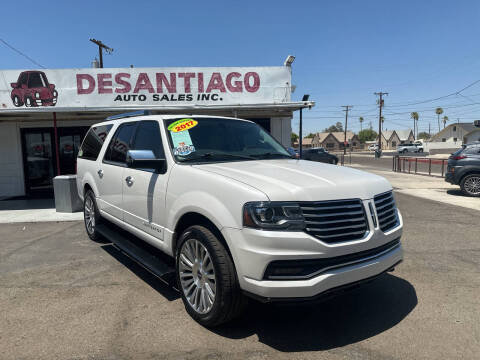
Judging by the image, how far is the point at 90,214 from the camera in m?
5.80

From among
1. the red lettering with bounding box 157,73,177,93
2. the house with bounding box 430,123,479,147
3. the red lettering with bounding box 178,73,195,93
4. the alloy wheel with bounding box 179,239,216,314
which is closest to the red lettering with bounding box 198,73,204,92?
the red lettering with bounding box 178,73,195,93

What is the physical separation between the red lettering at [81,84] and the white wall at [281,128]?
241 inches

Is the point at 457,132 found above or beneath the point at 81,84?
beneath

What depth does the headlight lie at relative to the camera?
8.46ft

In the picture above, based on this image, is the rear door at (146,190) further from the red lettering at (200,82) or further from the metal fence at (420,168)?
the metal fence at (420,168)

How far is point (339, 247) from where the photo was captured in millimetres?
2641

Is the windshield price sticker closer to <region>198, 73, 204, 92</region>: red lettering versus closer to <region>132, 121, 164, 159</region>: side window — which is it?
<region>132, 121, 164, 159</region>: side window

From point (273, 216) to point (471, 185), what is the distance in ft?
36.0

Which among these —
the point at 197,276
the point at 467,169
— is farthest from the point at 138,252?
the point at 467,169

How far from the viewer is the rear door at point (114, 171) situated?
14.8ft

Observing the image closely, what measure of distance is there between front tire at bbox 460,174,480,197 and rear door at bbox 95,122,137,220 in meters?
10.8

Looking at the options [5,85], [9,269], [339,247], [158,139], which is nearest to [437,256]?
[339,247]

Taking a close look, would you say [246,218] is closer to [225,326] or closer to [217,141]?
[225,326]

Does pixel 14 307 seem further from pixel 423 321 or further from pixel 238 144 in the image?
pixel 423 321
